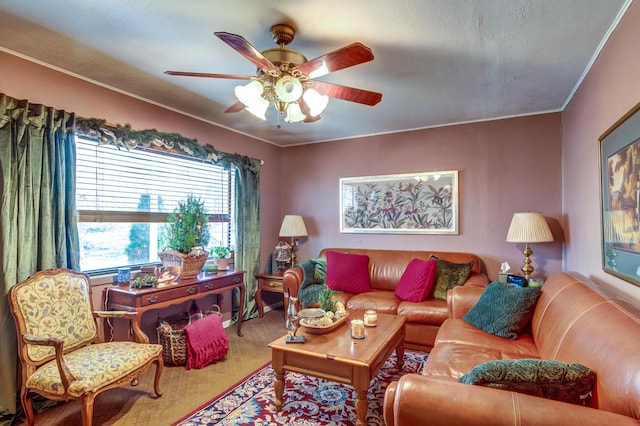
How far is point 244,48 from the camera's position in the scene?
1689 mm

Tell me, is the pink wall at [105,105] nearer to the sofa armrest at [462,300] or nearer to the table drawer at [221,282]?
the table drawer at [221,282]

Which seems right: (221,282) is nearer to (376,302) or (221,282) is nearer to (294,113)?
(376,302)

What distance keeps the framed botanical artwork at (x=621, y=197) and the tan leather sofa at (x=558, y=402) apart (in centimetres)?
22

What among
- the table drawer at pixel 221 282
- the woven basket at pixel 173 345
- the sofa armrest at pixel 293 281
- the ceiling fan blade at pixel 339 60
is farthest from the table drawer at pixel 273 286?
the ceiling fan blade at pixel 339 60

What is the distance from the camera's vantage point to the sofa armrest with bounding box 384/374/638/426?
41.0 inches

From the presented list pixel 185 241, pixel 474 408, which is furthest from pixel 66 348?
pixel 474 408

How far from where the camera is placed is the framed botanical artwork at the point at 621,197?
1717 millimetres

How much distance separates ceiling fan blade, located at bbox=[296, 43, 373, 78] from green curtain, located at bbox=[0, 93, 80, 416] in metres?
1.96

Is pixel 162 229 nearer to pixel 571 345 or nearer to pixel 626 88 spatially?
pixel 571 345

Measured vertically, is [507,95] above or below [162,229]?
above

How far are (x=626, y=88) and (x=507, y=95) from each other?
136cm

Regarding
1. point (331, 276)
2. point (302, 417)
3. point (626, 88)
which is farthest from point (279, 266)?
point (626, 88)

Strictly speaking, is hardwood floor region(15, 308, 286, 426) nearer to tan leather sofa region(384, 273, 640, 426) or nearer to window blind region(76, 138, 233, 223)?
window blind region(76, 138, 233, 223)

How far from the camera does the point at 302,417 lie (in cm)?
219
